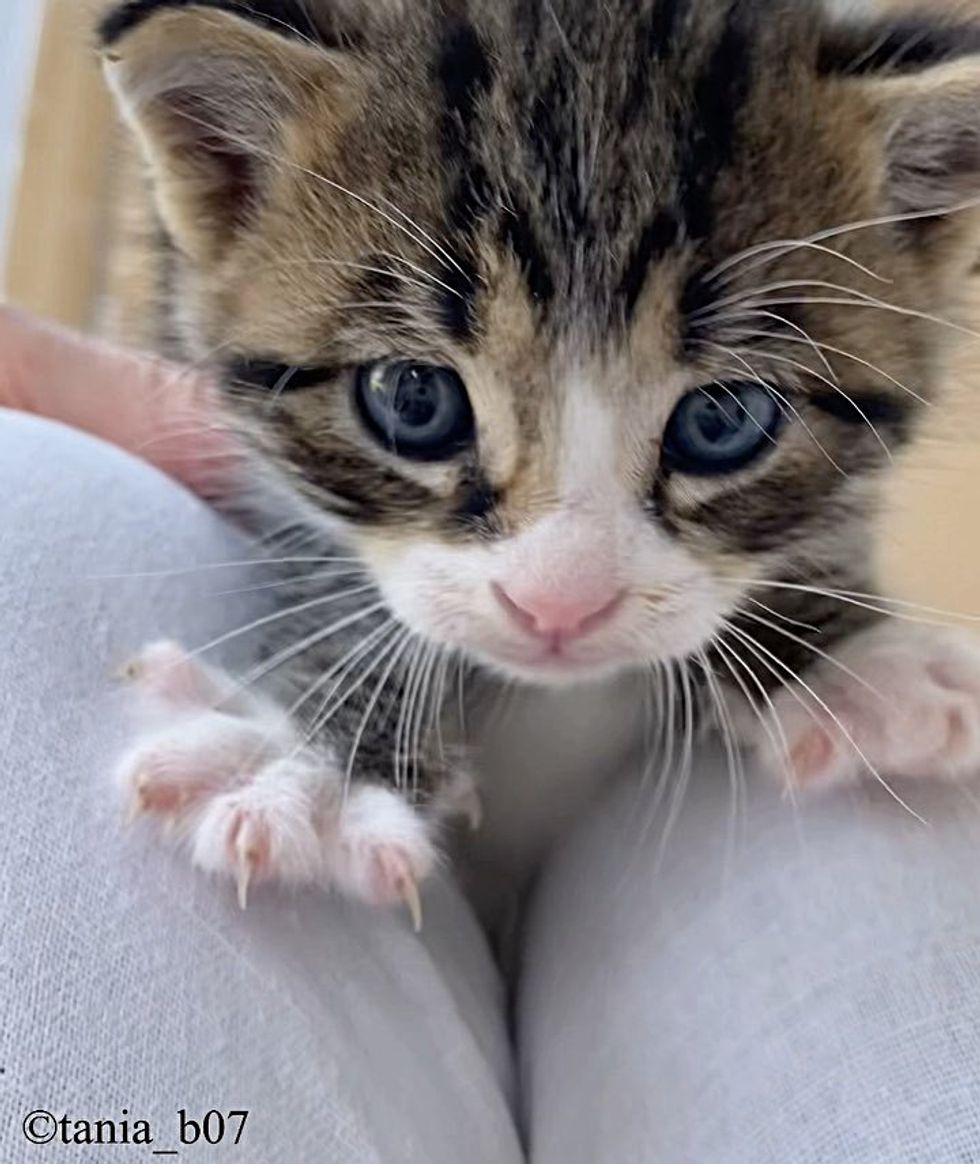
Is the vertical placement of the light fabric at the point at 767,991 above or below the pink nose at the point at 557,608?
below

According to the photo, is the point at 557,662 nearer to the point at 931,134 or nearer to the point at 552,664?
the point at 552,664

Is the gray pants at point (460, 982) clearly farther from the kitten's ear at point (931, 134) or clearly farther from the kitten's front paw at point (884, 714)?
the kitten's ear at point (931, 134)

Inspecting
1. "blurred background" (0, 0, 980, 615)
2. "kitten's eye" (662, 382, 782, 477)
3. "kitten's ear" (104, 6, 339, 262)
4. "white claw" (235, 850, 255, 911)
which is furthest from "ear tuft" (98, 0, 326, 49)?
"blurred background" (0, 0, 980, 615)

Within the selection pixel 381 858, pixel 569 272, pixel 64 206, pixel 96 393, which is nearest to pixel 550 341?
pixel 569 272

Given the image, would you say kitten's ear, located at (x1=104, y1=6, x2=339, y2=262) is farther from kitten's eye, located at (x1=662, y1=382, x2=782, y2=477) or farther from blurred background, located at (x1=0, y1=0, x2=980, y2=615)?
blurred background, located at (x1=0, y1=0, x2=980, y2=615)

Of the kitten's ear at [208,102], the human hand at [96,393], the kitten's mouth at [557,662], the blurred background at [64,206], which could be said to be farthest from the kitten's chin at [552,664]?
the blurred background at [64,206]

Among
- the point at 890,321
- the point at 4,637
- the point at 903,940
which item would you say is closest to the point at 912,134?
the point at 890,321

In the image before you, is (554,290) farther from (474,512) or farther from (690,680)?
(690,680)
